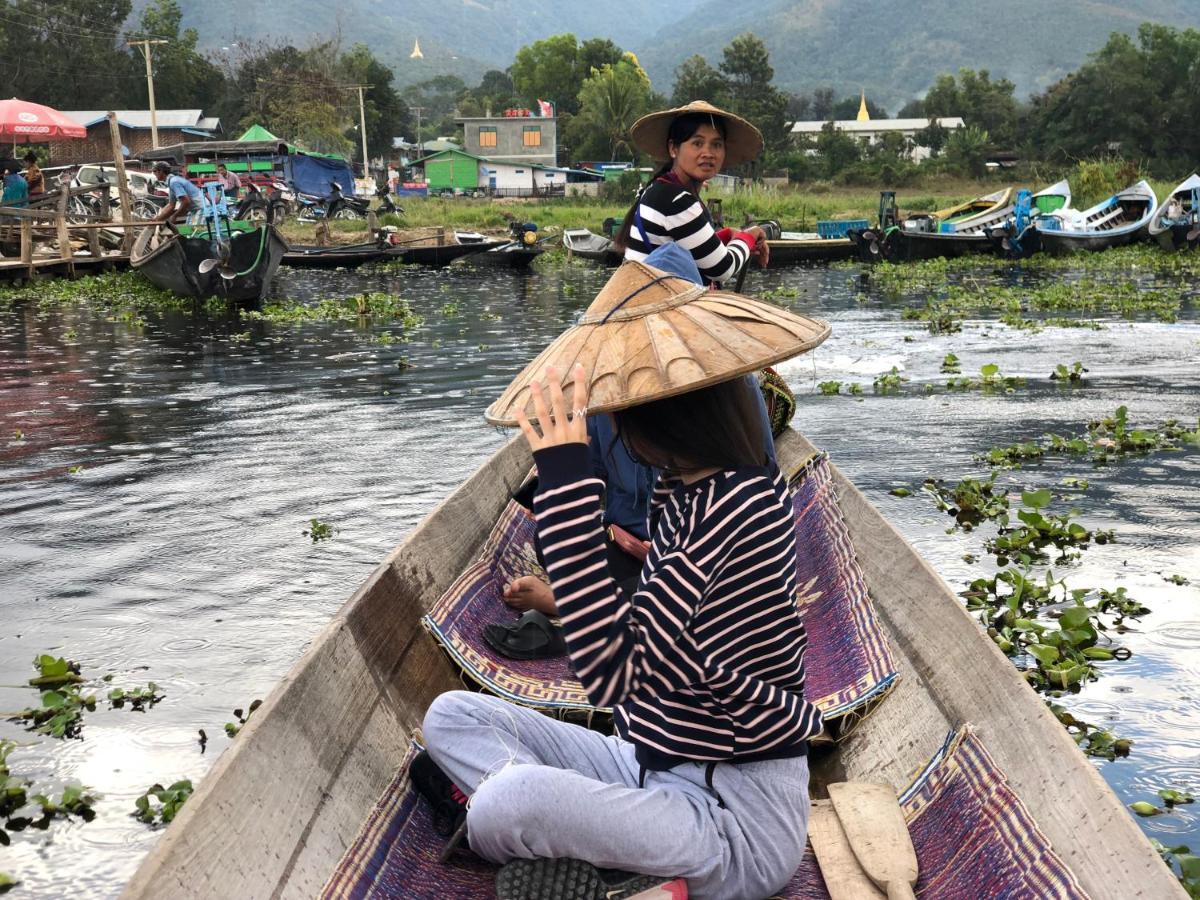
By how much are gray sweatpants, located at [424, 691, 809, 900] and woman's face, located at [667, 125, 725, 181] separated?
2.63m

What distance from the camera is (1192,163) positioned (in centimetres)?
4444

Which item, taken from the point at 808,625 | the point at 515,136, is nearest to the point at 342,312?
the point at 808,625

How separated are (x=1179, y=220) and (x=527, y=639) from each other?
2706cm

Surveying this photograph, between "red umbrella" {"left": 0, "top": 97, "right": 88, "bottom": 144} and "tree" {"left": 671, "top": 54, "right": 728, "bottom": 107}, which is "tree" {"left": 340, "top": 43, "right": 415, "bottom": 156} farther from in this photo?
"red umbrella" {"left": 0, "top": 97, "right": 88, "bottom": 144}

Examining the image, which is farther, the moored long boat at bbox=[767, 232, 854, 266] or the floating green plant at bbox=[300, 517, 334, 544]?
the moored long boat at bbox=[767, 232, 854, 266]

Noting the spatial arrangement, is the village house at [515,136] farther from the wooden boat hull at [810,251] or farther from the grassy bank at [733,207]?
the wooden boat hull at [810,251]

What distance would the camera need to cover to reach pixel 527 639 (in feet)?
12.7

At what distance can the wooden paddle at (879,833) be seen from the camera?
252 cm

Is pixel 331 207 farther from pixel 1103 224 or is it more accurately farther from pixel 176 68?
pixel 176 68

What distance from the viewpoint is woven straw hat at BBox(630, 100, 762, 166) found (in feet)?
14.8

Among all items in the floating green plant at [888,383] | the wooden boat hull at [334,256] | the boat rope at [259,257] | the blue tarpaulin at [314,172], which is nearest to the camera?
the floating green plant at [888,383]

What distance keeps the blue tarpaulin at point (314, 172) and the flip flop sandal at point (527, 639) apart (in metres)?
44.1

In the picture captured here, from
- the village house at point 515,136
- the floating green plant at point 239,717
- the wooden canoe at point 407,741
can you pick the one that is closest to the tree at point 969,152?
the village house at point 515,136

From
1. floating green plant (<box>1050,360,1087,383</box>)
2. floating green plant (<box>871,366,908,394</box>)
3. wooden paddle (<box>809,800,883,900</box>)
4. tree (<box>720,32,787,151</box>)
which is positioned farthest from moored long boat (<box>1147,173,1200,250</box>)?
tree (<box>720,32,787,151</box>)
